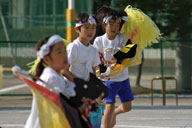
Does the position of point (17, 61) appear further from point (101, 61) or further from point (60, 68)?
point (60, 68)

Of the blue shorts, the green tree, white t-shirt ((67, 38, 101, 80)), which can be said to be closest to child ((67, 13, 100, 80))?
white t-shirt ((67, 38, 101, 80))

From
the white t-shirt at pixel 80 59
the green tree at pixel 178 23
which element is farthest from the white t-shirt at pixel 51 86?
the green tree at pixel 178 23

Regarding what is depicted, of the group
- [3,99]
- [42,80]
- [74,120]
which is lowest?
[3,99]

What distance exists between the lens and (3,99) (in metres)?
A: 14.6

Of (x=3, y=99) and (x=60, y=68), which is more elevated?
(x=60, y=68)

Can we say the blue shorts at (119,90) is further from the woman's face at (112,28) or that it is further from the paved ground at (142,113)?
the paved ground at (142,113)

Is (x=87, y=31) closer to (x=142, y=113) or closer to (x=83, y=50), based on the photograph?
(x=83, y=50)

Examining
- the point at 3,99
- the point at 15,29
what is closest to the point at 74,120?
the point at 3,99

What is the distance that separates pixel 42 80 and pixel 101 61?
2767 millimetres

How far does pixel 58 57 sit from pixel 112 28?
2842 millimetres

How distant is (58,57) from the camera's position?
490 cm

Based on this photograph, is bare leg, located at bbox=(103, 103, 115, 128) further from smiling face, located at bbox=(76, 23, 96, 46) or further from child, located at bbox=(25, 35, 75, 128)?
child, located at bbox=(25, 35, 75, 128)

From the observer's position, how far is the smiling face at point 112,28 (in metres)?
7.63

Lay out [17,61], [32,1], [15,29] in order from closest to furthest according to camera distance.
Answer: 1. [17,61]
2. [15,29]
3. [32,1]
